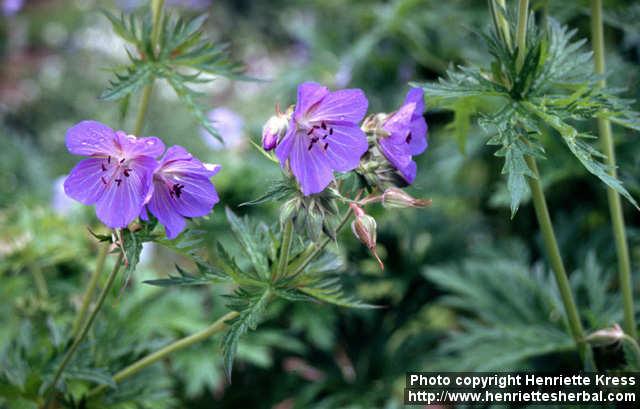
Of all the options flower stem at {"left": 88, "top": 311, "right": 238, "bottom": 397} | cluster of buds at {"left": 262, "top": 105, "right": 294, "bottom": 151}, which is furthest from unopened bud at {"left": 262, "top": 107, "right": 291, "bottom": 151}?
flower stem at {"left": 88, "top": 311, "right": 238, "bottom": 397}

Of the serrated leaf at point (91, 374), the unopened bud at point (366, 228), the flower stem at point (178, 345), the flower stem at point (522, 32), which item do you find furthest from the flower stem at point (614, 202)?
the serrated leaf at point (91, 374)

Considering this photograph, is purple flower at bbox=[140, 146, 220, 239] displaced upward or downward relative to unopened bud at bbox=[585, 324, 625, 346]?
upward

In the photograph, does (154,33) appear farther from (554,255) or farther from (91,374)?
(554,255)

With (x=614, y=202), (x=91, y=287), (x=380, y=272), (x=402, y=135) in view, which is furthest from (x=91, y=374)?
(x=380, y=272)

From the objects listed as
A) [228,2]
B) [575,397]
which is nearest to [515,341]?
[575,397]

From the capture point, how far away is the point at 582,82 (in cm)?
124

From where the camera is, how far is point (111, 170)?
3.58 feet

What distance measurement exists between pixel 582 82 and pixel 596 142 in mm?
556

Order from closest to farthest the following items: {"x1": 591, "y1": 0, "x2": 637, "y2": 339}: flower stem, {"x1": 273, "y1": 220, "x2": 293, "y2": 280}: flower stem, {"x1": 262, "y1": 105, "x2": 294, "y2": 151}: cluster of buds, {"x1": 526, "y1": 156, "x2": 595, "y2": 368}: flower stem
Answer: {"x1": 262, "y1": 105, "x2": 294, "y2": 151}: cluster of buds, {"x1": 273, "y1": 220, "x2": 293, "y2": 280}: flower stem, {"x1": 526, "y1": 156, "x2": 595, "y2": 368}: flower stem, {"x1": 591, "y1": 0, "x2": 637, "y2": 339}: flower stem

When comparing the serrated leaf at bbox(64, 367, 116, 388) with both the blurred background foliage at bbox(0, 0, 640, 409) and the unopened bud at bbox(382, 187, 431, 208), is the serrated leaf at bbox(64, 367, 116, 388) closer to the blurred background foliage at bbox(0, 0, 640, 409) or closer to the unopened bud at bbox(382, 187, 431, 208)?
the blurred background foliage at bbox(0, 0, 640, 409)

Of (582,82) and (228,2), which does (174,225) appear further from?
(228,2)

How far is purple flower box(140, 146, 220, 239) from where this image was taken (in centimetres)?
106

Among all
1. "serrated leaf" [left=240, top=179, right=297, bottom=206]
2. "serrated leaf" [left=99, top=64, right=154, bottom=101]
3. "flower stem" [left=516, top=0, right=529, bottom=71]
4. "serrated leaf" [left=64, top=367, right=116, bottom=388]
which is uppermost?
"flower stem" [left=516, top=0, right=529, bottom=71]

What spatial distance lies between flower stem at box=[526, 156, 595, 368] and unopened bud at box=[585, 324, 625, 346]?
42mm
